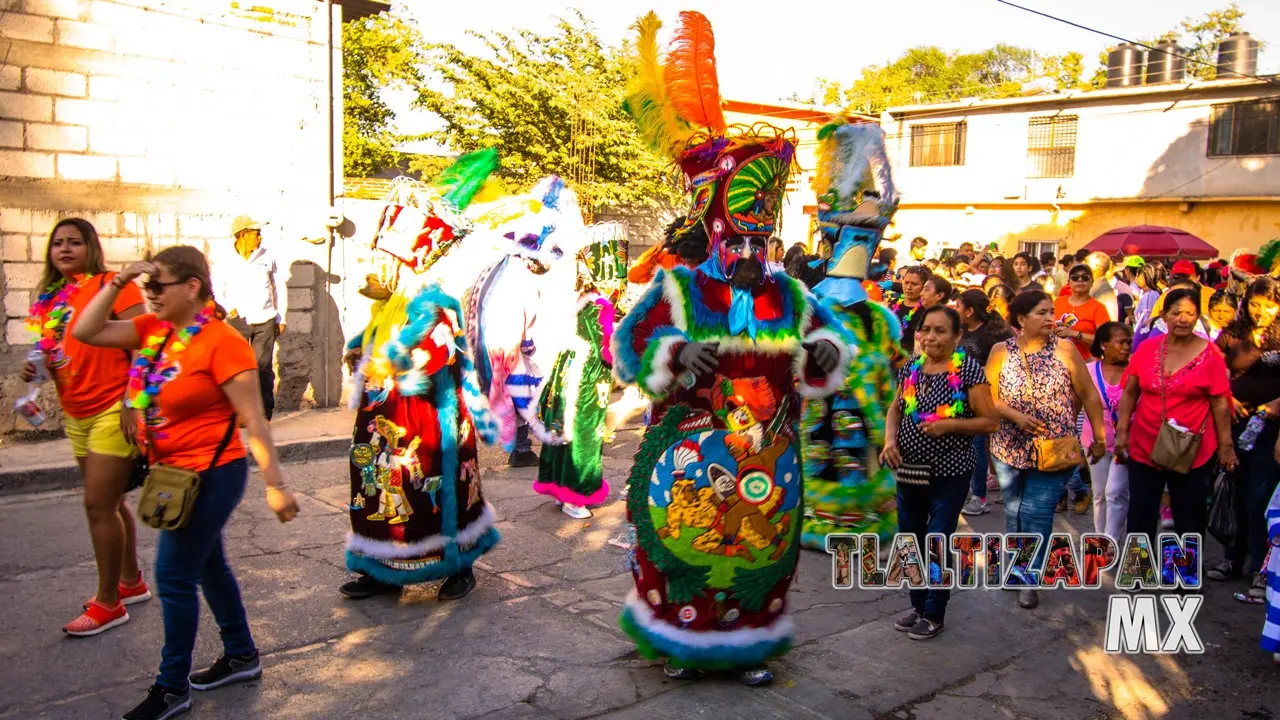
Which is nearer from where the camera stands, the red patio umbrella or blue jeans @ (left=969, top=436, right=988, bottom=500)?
blue jeans @ (left=969, top=436, right=988, bottom=500)

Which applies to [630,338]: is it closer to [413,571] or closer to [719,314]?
[719,314]

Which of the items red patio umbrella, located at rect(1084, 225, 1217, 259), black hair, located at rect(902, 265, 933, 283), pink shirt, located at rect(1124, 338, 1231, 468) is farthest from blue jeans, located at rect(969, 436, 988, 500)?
red patio umbrella, located at rect(1084, 225, 1217, 259)

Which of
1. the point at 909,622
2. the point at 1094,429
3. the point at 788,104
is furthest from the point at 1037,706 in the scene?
the point at 788,104

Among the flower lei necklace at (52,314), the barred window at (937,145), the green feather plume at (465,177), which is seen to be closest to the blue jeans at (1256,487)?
the green feather plume at (465,177)

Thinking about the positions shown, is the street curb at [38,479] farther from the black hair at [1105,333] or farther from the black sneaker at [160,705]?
the black hair at [1105,333]

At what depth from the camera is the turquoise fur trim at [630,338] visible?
14.2ft

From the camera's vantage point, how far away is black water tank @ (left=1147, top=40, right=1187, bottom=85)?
101ft

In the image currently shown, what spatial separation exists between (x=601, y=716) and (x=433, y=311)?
7.28ft

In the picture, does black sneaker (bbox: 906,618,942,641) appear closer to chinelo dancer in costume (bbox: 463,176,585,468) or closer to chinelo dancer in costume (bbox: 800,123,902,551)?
chinelo dancer in costume (bbox: 800,123,902,551)

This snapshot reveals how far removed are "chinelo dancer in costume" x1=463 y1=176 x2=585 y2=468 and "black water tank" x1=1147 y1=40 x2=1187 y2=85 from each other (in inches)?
1132

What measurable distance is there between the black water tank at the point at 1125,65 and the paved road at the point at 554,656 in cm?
2919

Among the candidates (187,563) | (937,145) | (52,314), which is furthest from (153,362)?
(937,145)

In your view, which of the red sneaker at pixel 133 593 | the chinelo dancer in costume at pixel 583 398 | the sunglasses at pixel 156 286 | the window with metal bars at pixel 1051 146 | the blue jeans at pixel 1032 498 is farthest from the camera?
the window with metal bars at pixel 1051 146

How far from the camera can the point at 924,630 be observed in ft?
17.0
